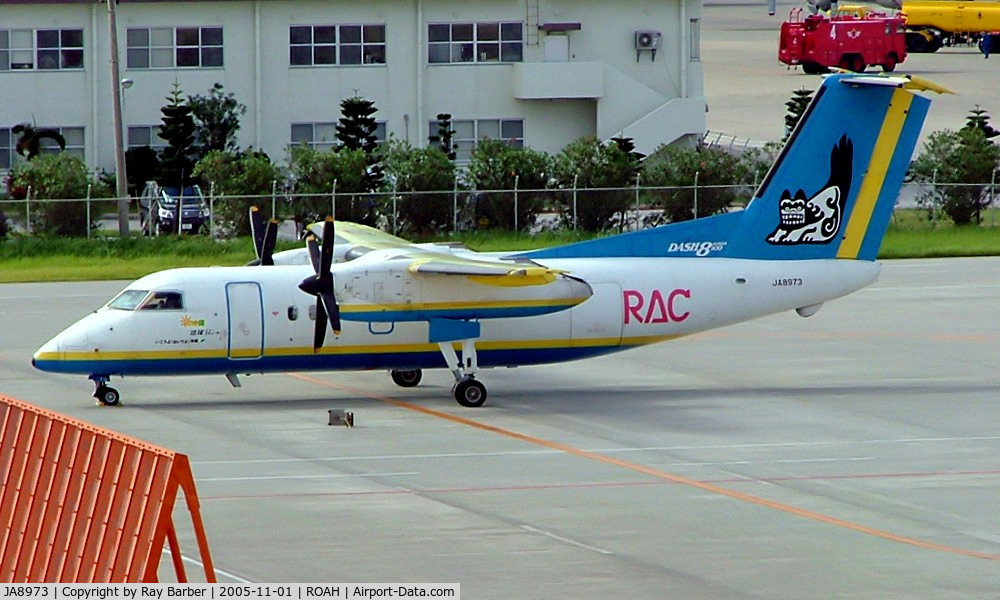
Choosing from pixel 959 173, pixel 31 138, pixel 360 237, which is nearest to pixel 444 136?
pixel 31 138

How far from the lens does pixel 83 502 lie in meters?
13.0

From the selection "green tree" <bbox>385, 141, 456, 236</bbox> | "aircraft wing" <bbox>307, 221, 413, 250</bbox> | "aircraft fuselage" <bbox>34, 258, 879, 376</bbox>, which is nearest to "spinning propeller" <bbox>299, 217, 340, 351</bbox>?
"aircraft fuselage" <bbox>34, 258, 879, 376</bbox>

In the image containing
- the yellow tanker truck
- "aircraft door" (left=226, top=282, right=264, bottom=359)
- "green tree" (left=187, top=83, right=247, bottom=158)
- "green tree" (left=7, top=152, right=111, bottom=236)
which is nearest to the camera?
"aircraft door" (left=226, top=282, right=264, bottom=359)

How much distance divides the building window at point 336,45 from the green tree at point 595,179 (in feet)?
40.9

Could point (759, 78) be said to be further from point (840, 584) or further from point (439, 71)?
point (840, 584)

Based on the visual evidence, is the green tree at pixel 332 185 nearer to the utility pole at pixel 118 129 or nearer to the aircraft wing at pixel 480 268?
the utility pole at pixel 118 129

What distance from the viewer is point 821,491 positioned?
67.4ft

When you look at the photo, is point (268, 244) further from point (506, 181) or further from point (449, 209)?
point (506, 181)

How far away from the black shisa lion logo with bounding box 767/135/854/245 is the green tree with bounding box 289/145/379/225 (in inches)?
910

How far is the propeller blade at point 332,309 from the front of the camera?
82.0 feet

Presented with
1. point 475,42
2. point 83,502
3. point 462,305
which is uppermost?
point 475,42

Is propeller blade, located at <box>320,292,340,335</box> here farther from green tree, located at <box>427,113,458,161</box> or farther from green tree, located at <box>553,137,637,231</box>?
green tree, located at <box>427,113,458,161</box>

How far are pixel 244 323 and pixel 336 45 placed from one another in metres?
37.3

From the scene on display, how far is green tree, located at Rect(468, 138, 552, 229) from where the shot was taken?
50.9 m
